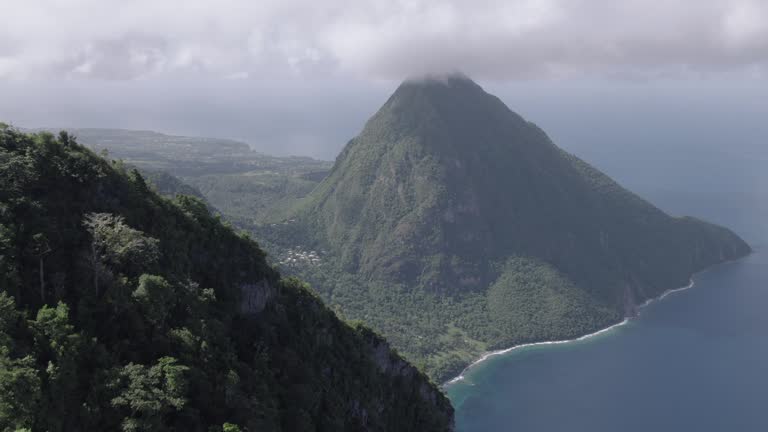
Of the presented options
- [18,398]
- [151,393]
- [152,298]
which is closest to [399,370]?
[152,298]

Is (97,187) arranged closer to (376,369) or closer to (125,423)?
(125,423)

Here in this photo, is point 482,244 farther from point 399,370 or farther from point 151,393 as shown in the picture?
point 151,393

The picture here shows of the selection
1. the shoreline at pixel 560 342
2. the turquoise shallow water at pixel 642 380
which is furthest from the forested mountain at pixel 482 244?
the turquoise shallow water at pixel 642 380

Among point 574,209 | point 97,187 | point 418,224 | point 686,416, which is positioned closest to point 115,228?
point 97,187

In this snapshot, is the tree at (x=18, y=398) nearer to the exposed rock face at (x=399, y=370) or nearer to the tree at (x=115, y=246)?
the tree at (x=115, y=246)

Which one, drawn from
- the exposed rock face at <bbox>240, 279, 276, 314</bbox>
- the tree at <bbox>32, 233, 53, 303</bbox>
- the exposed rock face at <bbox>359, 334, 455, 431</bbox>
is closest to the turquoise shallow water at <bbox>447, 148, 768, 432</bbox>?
the exposed rock face at <bbox>359, 334, 455, 431</bbox>

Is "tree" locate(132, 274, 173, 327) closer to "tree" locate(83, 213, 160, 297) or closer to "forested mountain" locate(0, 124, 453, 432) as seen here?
"forested mountain" locate(0, 124, 453, 432)
